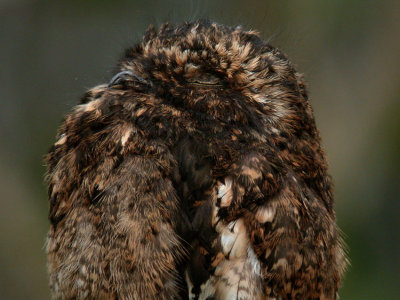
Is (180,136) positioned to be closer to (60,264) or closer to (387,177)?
(60,264)

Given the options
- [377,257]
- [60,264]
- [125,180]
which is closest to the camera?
[125,180]

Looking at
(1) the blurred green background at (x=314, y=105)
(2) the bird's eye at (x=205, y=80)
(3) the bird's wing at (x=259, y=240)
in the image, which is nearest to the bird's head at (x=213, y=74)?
(2) the bird's eye at (x=205, y=80)

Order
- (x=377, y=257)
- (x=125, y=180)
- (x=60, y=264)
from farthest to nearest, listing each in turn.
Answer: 1. (x=377, y=257)
2. (x=60, y=264)
3. (x=125, y=180)

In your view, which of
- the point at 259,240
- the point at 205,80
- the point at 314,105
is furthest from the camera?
the point at 314,105

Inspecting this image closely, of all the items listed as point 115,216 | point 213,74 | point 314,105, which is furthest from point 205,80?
point 314,105

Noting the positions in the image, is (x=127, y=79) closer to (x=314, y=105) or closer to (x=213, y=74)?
(x=213, y=74)

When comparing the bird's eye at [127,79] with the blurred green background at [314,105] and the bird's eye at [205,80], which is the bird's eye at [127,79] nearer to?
the bird's eye at [205,80]

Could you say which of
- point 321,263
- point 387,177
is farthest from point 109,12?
point 321,263

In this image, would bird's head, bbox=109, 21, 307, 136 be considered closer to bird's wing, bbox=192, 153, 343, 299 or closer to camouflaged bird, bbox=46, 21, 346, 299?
camouflaged bird, bbox=46, 21, 346, 299
